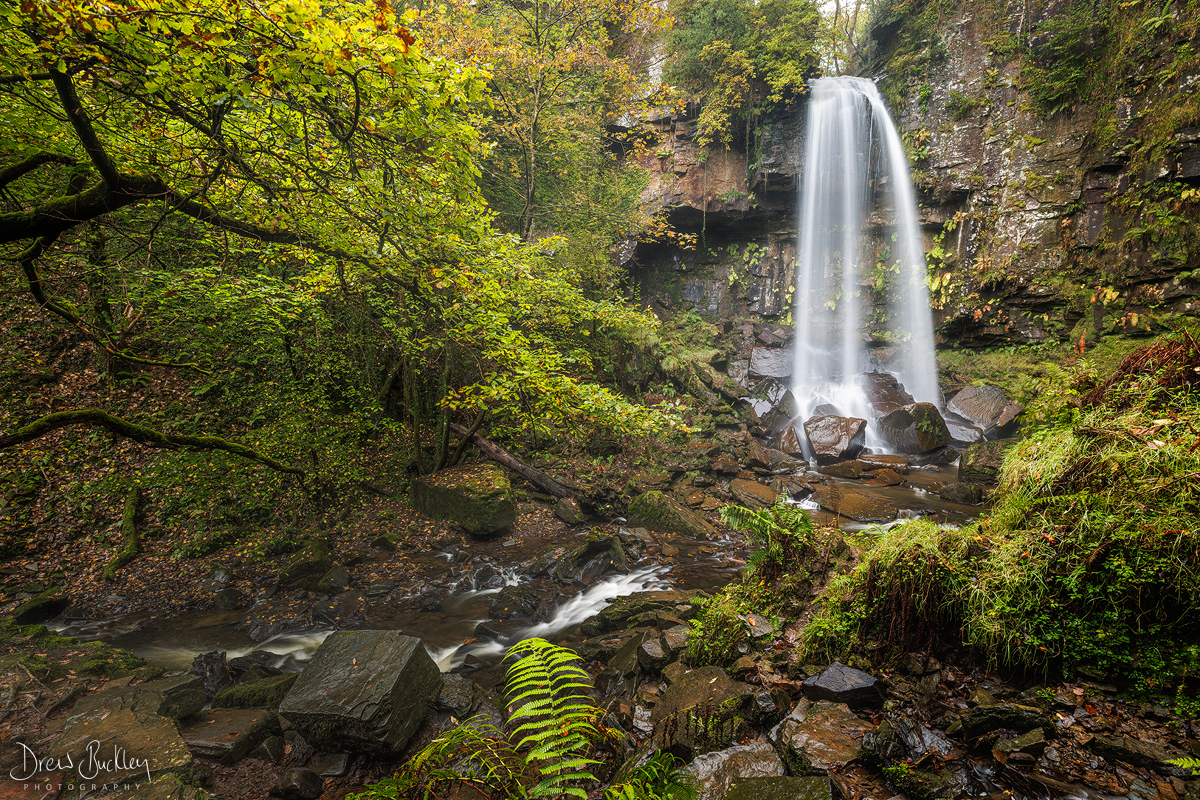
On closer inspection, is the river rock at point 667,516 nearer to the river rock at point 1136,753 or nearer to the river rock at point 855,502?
the river rock at point 855,502

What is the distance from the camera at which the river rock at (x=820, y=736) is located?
2.45 m

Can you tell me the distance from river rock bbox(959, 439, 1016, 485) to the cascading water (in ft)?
19.5

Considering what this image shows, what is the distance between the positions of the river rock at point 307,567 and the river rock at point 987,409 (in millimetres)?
16191

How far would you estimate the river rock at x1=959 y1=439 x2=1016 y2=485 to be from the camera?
8867mm

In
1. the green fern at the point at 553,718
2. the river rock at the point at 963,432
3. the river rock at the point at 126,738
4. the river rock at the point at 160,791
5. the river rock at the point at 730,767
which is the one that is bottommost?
→ the river rock at the point at 963,432

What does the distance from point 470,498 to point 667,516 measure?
151 inches

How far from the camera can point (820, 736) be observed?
8.58 feet

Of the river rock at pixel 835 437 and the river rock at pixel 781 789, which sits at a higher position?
the river rock at pixel 781 789

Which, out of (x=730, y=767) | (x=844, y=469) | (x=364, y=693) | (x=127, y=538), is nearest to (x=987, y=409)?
(x=844, y=469)

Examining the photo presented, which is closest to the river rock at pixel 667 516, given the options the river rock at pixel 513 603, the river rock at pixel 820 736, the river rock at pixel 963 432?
the river rock at pixel 513 603

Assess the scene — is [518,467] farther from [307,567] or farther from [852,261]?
[852,261]

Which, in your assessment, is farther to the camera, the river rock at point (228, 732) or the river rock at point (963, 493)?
the river rock at point (963, 493)

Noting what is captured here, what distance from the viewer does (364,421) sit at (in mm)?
9492

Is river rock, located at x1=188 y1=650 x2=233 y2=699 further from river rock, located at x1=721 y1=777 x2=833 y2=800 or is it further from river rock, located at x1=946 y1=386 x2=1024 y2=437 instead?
river rock, located at x1=946 y1=386 x2=1024 y2=437
